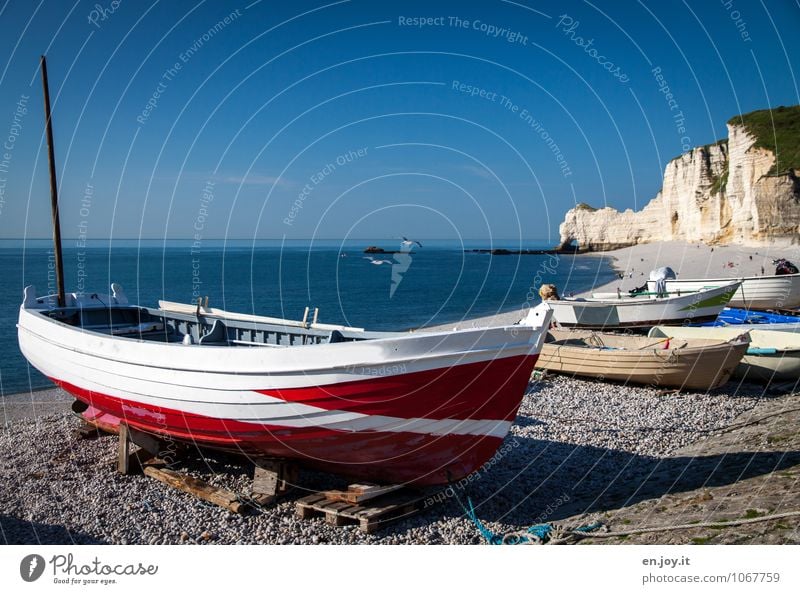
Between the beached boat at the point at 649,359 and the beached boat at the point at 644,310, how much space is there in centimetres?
499

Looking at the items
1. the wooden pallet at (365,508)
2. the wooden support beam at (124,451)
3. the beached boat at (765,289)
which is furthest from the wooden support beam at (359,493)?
the beached boat at (765,289)

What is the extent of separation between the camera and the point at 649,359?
1286 cm

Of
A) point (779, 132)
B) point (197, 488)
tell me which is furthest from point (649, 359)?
point (779, 132)

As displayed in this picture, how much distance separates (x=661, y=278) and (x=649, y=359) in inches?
502

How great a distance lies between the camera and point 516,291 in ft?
200

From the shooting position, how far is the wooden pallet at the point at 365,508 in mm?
6662

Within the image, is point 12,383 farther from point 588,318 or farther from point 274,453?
point 588,318

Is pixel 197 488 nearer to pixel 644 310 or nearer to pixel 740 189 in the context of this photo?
pixel 644 310

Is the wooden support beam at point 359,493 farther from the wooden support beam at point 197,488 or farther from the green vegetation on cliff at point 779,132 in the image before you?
the green vegetation on cliff at point 779,132

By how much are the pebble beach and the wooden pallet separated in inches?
4.4

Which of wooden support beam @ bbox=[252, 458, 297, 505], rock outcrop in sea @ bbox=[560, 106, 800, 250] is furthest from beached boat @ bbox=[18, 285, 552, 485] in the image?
rock outcrop in sea @ bbox=[560, 106, 800, 250]

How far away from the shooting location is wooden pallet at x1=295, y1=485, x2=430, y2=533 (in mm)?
6662

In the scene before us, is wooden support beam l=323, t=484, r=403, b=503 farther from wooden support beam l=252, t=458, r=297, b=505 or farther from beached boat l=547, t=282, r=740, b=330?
beached boat l=547, t=282, r=740, b=330

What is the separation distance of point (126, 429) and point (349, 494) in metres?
3.73
